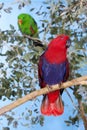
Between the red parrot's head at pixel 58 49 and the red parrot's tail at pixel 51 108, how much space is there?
0.22 meters

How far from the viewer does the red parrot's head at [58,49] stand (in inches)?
57.0

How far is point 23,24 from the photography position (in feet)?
6.70

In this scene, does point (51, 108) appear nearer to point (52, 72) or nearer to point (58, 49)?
point (52, 72)

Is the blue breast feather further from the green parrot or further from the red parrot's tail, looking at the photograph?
the green parrot

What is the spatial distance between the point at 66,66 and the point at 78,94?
237 millimetres

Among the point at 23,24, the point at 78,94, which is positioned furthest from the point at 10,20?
the point at 78,94

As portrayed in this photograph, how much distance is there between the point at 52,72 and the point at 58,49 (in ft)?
0.63

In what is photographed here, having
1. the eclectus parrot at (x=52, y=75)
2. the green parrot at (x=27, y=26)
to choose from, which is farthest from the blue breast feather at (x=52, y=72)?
the green parrot at (x=27, y=26)

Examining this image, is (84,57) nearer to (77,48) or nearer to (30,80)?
(77,48)

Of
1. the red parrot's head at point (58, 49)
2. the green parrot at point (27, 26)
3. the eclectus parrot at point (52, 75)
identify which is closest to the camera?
the red parrot's head at point (58, 49)

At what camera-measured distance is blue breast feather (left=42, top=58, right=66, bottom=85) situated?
1.61 metres

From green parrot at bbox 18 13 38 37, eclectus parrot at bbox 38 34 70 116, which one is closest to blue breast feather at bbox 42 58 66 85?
eclectus parrot at bbox 38 34 70 116

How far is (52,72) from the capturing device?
165 cm

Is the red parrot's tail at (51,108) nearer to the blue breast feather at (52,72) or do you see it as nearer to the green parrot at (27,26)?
the blue breast feather at (52,72)
